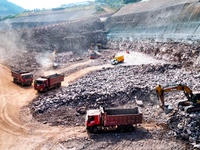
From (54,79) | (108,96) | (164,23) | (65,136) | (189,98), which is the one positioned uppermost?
(164,23)

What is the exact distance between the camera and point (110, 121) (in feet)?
49.3

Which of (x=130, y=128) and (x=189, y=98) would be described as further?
(x=189, y=98)

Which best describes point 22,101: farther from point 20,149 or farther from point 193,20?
point 193,20

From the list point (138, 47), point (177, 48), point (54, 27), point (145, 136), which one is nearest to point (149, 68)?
point (177, 48)

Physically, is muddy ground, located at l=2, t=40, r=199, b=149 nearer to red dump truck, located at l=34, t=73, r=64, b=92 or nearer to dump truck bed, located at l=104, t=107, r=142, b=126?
red dump truck, located at l=34, t=73, r=64, b=92

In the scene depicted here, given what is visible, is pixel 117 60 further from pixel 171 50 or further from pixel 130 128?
pixel 130 128

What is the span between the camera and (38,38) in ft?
156

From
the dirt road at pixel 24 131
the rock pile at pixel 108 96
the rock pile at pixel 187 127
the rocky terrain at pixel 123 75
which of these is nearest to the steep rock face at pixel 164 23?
the rocky terrain at pixel 123 75

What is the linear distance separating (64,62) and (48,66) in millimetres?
3882

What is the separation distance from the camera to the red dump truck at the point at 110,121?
15.1m

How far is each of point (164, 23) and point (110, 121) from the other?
93.5 feet

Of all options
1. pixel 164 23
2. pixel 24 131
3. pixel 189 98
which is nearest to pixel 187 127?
pixel 189 98

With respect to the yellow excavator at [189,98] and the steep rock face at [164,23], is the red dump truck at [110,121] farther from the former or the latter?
the steep rock face at [164,23]

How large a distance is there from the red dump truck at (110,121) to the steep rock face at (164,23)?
716 inches
